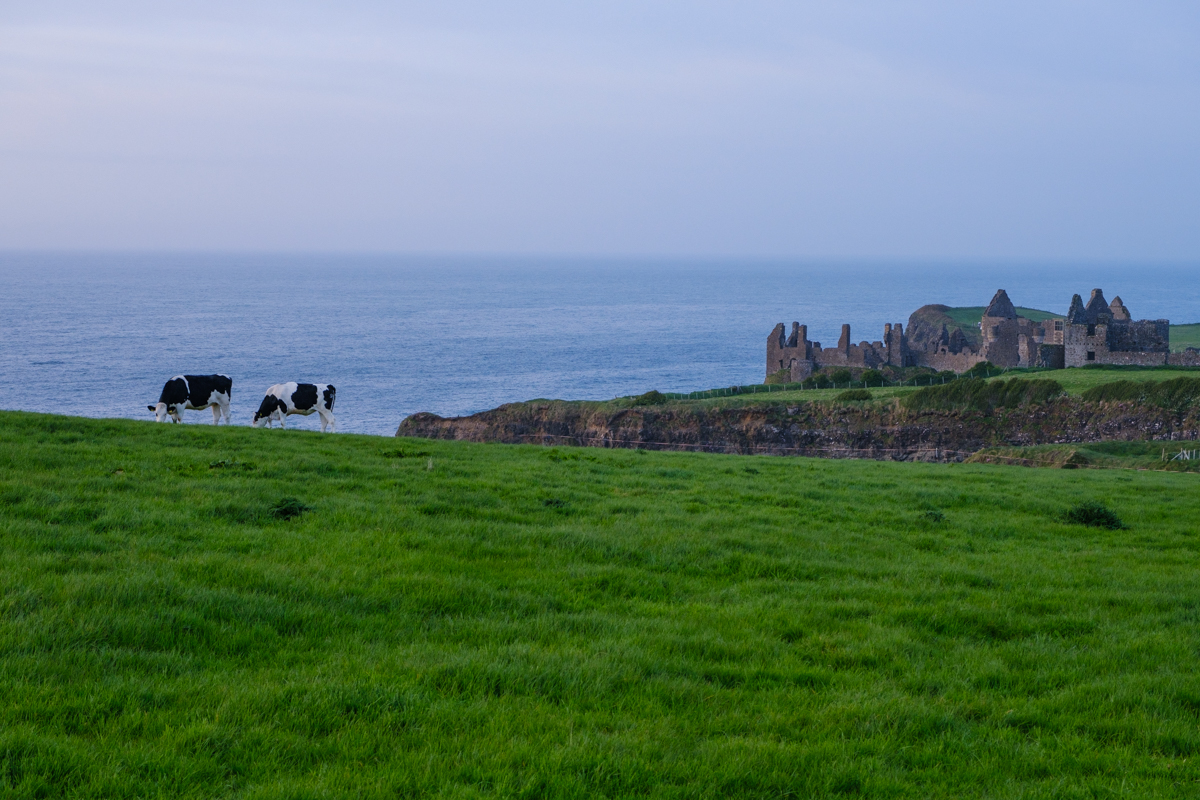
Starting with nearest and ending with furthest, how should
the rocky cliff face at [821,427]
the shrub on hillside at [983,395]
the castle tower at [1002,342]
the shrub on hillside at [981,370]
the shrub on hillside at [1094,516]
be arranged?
the shrub on hillside at [1094,516]
the rocky cliff face at [821,427]
the shrub on hillside at [983,395]
the shrub on hillside at [981,370]
the castle tower at [1002,342]

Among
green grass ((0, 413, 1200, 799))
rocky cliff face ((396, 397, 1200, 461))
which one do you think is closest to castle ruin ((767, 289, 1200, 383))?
rocky cliff face ((396, 397, 1200, 461))

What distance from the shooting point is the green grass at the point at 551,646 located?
6.09m

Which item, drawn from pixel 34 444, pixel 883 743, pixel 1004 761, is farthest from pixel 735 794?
pixel 34 444

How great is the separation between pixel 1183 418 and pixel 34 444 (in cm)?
5217

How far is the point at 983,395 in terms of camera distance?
57719 mm

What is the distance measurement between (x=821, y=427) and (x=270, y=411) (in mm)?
39043

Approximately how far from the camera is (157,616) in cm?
814

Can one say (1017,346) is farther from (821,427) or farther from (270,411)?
(270,411)

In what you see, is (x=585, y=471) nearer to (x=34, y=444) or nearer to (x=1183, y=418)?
(x=34, y=444)

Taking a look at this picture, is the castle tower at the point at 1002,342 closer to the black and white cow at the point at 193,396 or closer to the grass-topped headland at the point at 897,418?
the grass-topped headland at the point at 897,418

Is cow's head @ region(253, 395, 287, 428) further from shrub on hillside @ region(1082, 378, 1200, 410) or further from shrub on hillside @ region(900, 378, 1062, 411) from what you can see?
shrub on hillside @ region(1082, 378, 1200, 410)

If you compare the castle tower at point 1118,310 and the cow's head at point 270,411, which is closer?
the cow's head at point 270,411

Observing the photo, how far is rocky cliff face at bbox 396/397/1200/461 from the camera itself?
51.5m

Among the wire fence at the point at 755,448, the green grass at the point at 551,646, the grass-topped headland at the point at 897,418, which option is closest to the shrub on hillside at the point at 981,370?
the grass-topped headland at the point at 897,418
